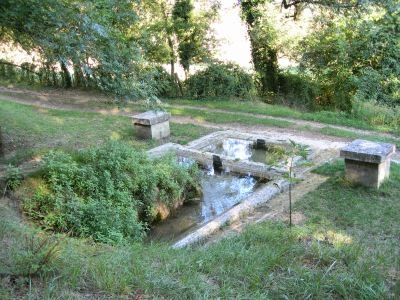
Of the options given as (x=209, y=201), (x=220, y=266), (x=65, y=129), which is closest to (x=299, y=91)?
(x=65, y=129)

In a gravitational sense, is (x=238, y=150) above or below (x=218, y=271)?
below

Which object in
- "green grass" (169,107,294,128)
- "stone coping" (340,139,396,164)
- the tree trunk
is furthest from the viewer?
the tree trunk

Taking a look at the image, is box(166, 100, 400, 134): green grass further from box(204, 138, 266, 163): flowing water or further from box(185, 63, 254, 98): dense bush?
box(204, 138, 266, 163): flowing water

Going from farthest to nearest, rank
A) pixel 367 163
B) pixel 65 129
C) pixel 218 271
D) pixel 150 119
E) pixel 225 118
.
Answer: pixel 225 118 < pixel 65 129 < pixel 150 119 < pixel 367 163 < pixel 218 271

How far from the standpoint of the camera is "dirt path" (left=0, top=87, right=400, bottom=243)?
6555mm

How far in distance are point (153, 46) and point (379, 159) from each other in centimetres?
1001

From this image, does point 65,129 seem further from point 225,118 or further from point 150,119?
point 225,118

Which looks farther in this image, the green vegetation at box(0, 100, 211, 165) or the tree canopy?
the tree canopy

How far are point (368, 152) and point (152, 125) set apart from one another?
507 centimetres

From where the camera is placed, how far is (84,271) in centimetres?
327

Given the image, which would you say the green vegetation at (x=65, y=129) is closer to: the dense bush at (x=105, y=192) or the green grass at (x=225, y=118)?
the green grass at (x=225, y=118)

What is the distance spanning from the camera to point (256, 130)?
38.5 ft

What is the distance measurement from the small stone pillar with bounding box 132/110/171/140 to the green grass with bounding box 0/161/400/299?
556 cm

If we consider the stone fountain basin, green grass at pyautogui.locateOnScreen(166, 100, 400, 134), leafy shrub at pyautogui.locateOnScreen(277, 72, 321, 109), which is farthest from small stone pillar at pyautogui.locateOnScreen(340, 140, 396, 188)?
leafy shrub at pyautogui.locateOnScreen(277, 72, 321, 109)
